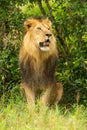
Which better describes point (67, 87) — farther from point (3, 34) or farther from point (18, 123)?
point (18, 123)

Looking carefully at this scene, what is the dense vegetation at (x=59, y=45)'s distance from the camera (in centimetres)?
927

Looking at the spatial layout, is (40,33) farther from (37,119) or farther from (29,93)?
(37,119)

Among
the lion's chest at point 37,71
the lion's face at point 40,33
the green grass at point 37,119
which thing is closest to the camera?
the green grass at point 37,119

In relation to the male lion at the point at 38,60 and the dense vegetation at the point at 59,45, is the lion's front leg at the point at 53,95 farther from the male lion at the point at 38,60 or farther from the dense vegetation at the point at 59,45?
the dense vegetation at the point at 59,45

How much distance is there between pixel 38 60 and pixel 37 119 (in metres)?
1.70

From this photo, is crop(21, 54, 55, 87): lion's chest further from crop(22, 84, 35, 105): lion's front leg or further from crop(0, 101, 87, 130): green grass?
crop(0, 101, 87, 130): green grass

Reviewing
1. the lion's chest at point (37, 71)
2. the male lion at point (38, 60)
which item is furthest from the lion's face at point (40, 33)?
the lion's chest at point (37, 71)

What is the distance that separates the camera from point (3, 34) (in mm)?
9625

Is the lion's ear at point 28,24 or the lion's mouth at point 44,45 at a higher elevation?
the lion's ear at point 28,24

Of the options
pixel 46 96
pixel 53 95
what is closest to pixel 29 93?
pixel 46 96

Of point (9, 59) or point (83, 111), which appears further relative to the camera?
point (9, 59)

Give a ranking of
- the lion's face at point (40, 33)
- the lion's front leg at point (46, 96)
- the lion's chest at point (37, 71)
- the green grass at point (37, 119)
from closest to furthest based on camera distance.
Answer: the green grass at point (37, 119) → the lion's face at point (40, 33) → the lion's front leg at point (46, 96) → the lion's chest at point (37, 71)

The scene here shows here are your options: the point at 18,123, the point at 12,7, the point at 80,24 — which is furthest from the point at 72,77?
the point at 18,123

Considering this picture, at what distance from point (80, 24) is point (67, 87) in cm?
124
